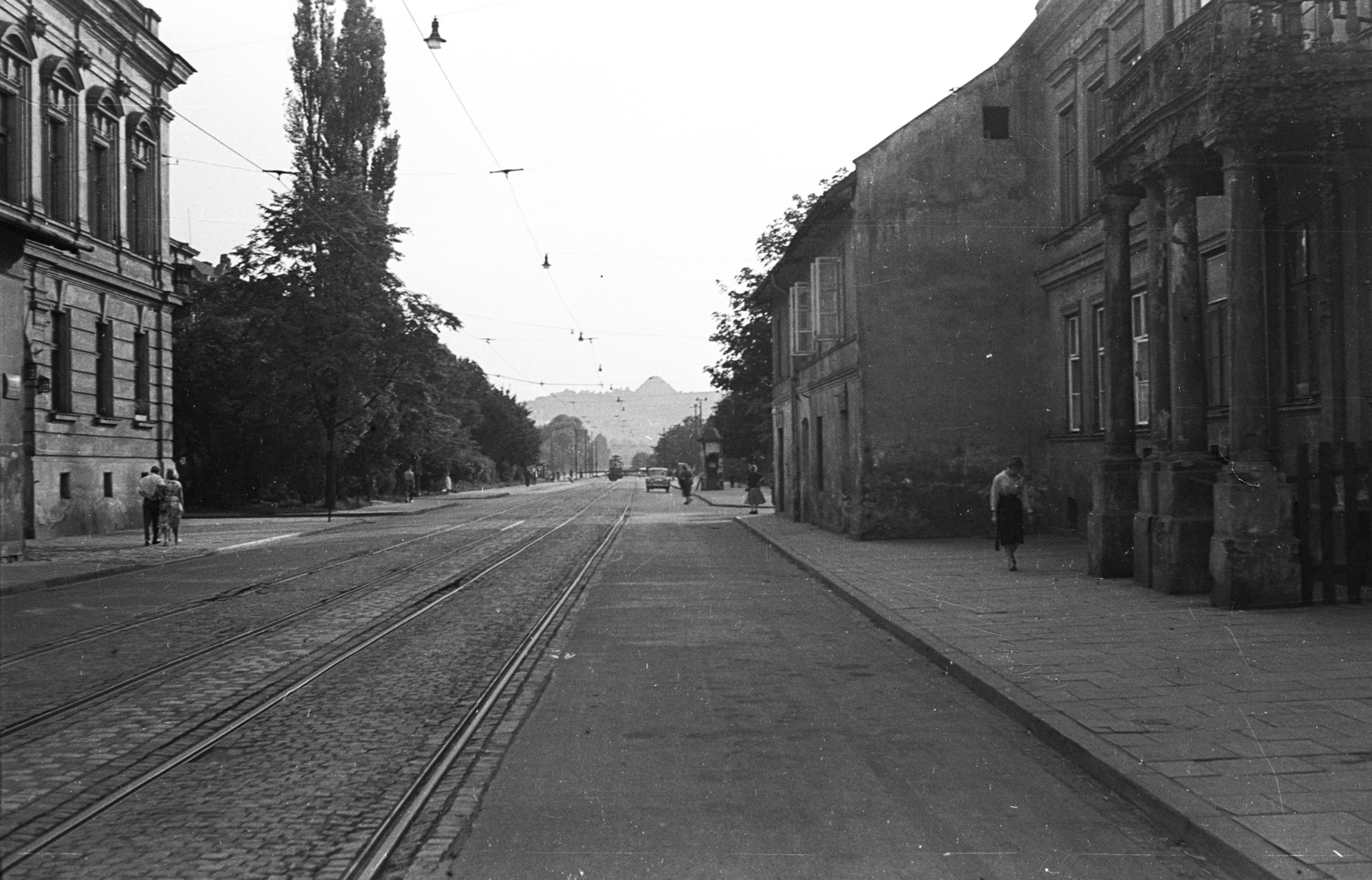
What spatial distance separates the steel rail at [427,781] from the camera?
468cm

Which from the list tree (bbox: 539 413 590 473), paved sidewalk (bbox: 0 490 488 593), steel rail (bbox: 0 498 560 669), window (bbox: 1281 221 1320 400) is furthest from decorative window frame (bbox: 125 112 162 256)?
tree (bbox: 539 413 590 473)

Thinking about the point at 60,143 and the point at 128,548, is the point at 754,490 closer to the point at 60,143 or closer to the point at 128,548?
the point at 128,548

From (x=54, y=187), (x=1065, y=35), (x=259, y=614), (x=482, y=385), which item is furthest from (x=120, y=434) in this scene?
(x=482, y=385)

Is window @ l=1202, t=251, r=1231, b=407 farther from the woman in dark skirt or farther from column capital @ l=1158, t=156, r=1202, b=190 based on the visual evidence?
column capital @ l=1158, t=156, r=1202, b=190

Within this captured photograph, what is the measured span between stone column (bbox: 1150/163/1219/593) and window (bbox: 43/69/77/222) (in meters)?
22.8

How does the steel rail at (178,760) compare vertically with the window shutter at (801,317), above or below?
below

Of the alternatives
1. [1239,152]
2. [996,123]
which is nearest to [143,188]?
[996,123]

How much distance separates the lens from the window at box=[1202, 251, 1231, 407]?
15922 millimetres

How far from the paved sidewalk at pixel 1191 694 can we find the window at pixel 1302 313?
3.16m

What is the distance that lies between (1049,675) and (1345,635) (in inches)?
126

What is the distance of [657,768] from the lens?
620 centimetres

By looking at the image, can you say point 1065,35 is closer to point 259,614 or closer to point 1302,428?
point 1302,428

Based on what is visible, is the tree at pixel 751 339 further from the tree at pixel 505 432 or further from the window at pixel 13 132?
the tree at pixel 505 432

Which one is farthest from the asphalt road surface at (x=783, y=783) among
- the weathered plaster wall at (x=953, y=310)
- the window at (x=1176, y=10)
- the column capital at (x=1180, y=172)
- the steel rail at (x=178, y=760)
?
the weathered plaster wall at (x=953, y=310)
